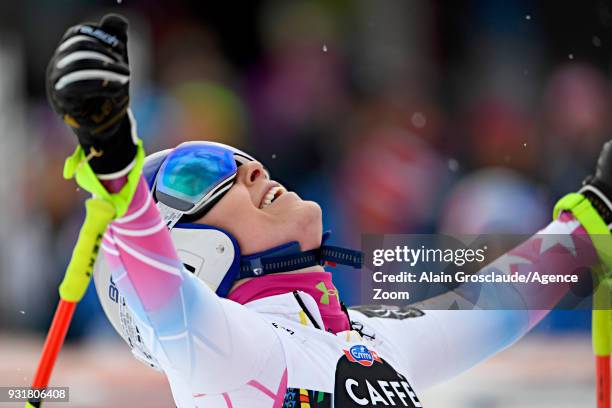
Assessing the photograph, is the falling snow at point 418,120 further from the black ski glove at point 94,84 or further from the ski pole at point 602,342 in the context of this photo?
the black ski glove at point 94,84

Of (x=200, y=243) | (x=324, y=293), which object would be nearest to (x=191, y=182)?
(x=200, y=243)

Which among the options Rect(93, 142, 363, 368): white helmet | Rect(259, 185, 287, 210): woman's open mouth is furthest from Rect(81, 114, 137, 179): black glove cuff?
Rect(259, 185, 287, 210): woman's open mouth

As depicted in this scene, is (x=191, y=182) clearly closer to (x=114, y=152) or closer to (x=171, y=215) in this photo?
(x=171, y=215)

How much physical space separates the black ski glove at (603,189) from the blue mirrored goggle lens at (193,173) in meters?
1.18

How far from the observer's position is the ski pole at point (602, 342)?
2.67m

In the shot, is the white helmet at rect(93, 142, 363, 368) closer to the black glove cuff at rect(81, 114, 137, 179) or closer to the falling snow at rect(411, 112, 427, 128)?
the black glove cuff at rect(81, 114, 137, 179)

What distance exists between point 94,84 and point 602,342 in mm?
1957

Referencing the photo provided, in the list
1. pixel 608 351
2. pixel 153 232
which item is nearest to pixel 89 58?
pixel 153 232

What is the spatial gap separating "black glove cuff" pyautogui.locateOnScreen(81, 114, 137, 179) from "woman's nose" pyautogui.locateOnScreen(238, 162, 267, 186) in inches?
37.1

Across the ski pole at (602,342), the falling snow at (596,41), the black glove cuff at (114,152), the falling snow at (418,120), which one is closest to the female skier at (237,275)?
the black glove cuff at (114,152)

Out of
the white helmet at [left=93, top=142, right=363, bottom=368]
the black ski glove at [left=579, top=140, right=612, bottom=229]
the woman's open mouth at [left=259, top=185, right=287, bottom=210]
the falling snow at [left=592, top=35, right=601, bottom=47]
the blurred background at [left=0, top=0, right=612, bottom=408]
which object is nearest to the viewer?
the white helmet at [left=93, top=142, right=363, bottom=368]

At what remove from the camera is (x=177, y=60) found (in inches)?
254

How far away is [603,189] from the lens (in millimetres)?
2775

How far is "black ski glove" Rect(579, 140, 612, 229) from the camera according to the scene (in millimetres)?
2766
